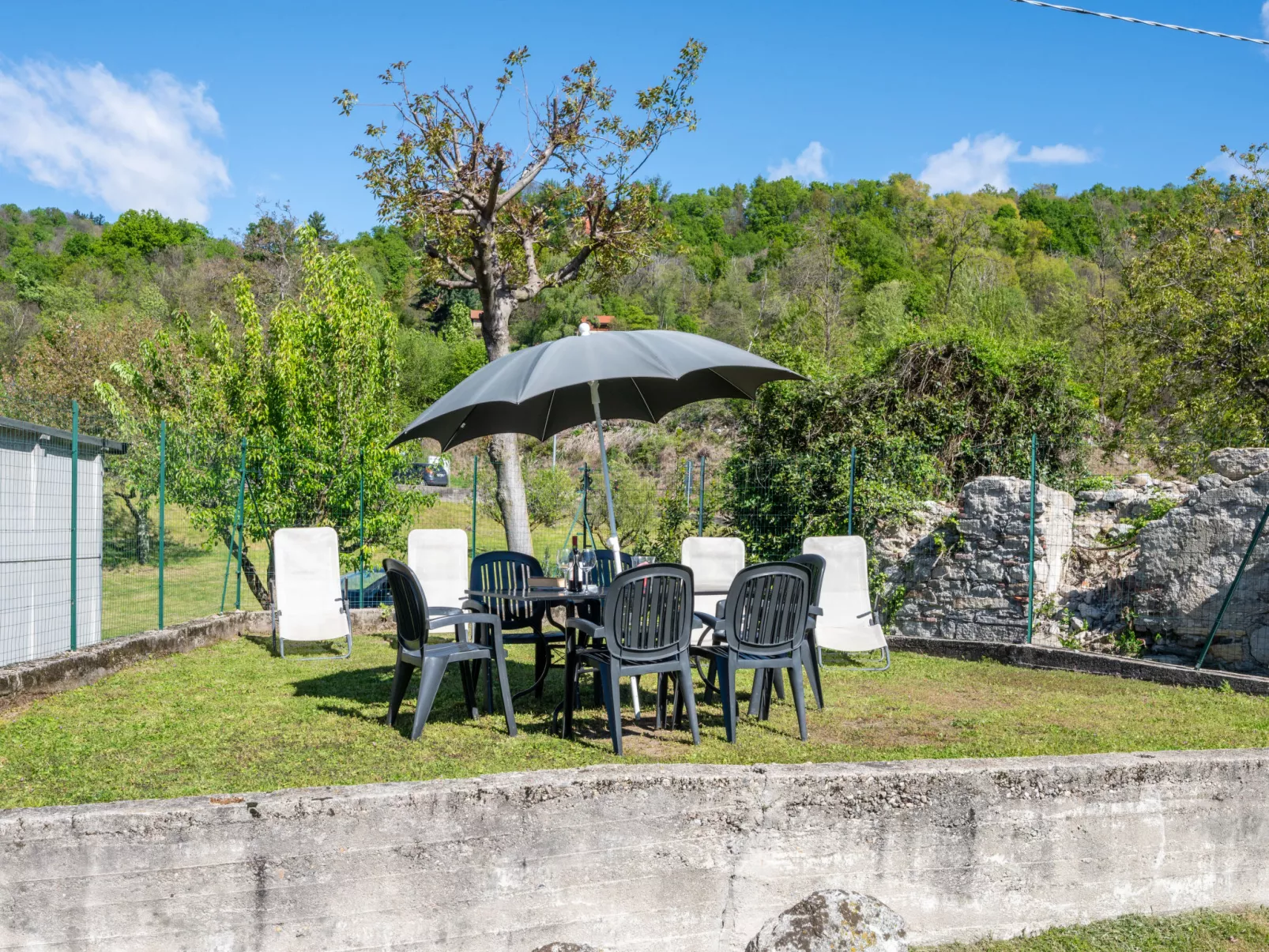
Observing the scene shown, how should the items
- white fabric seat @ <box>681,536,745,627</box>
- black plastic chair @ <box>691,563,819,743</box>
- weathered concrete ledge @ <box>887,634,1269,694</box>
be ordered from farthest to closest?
white fabric seat @ <box>681,536,745,627</box> → weathered concrete ledge @ <box>887,634,1269,694</box> → black plastic chair @ <box>691,563,819,743</box>

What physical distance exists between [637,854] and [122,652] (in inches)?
211

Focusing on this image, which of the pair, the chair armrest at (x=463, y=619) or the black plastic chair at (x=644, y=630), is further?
the chair armrest at (x=463, y=619)

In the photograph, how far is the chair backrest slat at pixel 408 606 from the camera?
196 inches

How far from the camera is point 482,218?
1239 cm

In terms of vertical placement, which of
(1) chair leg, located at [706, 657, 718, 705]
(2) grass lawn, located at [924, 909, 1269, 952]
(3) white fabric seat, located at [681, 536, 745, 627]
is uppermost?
(3) white fabric seat, located at [681, 536, 745, 627]

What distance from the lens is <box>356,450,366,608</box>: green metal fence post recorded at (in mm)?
10055

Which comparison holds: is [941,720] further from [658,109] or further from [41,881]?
[658,109]

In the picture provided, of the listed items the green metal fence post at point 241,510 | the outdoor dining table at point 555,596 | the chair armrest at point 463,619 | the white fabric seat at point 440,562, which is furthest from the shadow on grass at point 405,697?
the green metal fence post at point 241,510

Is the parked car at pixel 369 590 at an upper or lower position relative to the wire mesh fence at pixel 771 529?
lower

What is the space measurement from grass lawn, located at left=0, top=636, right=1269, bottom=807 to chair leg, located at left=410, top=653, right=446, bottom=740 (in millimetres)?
87

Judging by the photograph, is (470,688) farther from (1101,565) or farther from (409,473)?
(1101,565)

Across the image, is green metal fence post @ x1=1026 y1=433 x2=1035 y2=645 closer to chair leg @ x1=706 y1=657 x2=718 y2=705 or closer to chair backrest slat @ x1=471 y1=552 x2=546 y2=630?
chair leg @ x1=706 y1=657 x2=718 y2=705

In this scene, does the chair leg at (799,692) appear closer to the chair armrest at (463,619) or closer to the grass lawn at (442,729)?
the grass lawn at (442,729)

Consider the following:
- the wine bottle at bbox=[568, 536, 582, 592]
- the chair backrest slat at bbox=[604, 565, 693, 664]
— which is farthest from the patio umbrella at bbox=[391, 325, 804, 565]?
the chair backrest slat at bbox=[604, 565, 693, 664]
